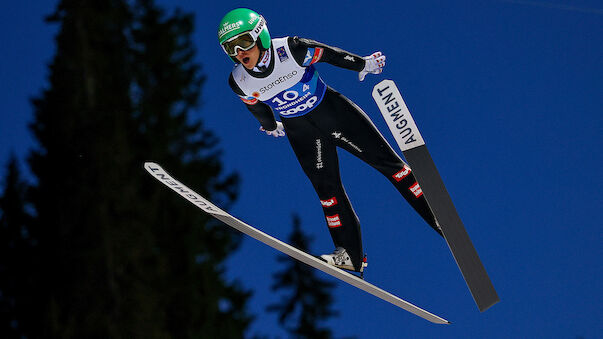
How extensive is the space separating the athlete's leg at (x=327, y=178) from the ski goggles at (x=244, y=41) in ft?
2.39

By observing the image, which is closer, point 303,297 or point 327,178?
point 327,178

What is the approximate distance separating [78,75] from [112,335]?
23.7ft

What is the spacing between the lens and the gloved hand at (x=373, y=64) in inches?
260

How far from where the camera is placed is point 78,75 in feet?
65.0

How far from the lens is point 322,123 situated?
21.9 ft

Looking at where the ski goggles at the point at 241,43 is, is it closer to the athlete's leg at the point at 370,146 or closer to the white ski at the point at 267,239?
the athlete's leg at the point at 370,146

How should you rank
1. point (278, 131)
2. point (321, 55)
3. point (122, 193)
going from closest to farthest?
point (321, 55) → point (278, 131) → point (122, 193)

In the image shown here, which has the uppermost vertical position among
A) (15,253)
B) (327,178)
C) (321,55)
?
(15,253)

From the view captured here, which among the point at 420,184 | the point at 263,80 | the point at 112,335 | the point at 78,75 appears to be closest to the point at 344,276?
the point at 420,184

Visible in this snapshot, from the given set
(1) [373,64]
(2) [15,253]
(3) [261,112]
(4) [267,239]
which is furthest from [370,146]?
(2) [15,253]

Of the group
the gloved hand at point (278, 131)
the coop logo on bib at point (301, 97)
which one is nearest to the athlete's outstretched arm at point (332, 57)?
the coop logo on bib at point (301, 97)

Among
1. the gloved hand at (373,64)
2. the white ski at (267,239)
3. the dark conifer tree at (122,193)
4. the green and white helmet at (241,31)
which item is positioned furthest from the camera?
the dark conifer tree at (122,193)

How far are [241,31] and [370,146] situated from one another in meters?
1.35

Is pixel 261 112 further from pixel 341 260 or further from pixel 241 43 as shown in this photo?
pixel 341 260
